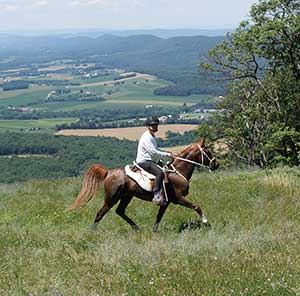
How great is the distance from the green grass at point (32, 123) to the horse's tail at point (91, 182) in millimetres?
104778

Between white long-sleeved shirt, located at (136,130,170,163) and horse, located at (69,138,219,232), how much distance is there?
22.3 inches

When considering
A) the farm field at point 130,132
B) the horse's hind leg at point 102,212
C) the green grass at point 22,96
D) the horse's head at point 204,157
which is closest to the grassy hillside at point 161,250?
the horse's hind leg at point 102,212

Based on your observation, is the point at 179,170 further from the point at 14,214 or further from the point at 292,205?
the point at 14,214

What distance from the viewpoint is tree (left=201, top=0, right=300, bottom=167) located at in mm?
25281

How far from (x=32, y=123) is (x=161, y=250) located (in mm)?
119123

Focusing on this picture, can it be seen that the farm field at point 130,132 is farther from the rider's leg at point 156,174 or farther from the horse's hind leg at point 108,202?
the rider's leg at point 156,174

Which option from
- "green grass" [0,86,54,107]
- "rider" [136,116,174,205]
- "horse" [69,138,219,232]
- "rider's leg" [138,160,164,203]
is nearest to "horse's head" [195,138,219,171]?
"horse" [69,138,219,232]

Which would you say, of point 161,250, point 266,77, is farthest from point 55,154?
point 161,250

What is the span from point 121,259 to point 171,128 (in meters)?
87.4

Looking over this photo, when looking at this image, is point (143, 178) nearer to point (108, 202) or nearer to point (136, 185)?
point (136, 185)

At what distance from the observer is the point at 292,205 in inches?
458

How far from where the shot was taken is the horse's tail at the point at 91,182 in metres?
11.1

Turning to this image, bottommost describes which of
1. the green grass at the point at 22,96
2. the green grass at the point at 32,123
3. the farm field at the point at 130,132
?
the green grass at the point at 22,96

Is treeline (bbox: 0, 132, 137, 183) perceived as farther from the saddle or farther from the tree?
the saddle
